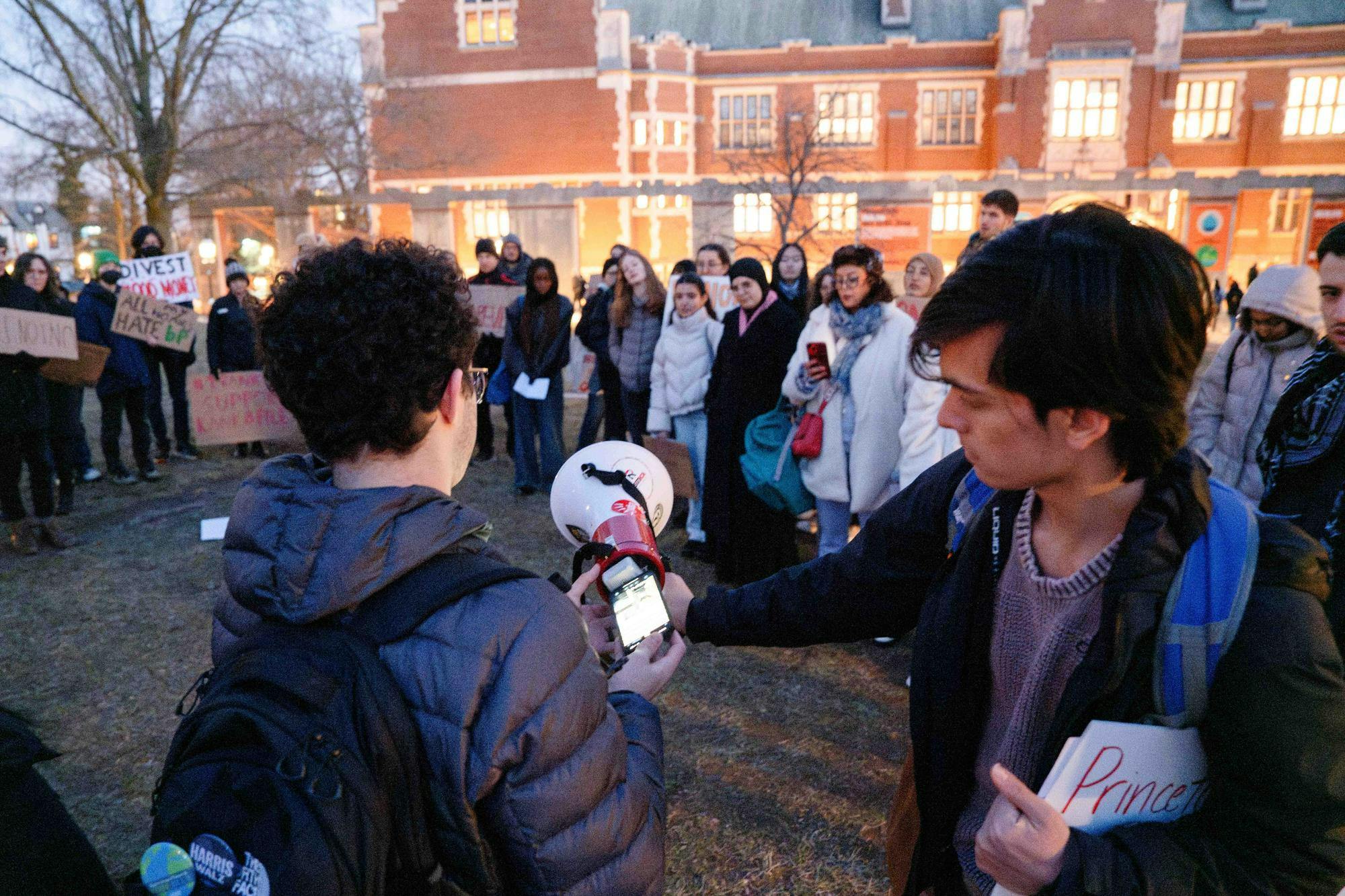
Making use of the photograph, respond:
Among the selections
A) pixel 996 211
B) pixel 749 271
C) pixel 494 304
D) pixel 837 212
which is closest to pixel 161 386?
pixel 494 304

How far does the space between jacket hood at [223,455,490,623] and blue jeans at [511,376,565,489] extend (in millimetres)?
6346

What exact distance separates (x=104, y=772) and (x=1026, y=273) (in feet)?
13.5

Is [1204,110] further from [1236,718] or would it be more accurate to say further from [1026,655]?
[1236,718]

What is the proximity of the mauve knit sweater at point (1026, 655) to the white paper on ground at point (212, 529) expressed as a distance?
643cm

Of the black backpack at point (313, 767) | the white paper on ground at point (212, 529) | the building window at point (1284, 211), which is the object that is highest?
the building window at point (1284, 211)

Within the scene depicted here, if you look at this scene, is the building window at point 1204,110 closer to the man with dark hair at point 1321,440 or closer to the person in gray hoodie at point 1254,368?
the person in gray hoodie at point 1254,368

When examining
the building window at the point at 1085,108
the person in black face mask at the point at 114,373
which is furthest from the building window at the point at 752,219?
the person in black face mask at the point at 114,373

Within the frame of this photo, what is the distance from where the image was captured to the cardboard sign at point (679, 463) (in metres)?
4.85

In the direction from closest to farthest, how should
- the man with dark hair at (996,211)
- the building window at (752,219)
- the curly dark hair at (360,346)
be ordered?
the curly dark hair at (360,346)
the man with dark hair at (996,211)
the building window at (752,219)

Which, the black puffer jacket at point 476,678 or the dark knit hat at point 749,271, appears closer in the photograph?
the black puffer jacket at point 476,678

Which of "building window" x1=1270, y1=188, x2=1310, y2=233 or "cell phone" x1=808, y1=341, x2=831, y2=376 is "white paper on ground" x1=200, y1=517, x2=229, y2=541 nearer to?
"cell phone" x1=808, y1=341, x2=831, y2=376

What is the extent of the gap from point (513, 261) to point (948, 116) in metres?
24.7

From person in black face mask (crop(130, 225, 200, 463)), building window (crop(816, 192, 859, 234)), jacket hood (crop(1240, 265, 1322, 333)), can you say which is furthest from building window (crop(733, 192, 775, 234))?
jacket hood (crop(1240, 265, 1322, 333))

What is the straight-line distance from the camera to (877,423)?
446 cm
